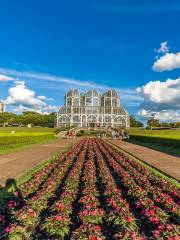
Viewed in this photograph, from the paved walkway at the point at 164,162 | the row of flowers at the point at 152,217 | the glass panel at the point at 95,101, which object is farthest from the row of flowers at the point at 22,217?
the glass panel at the point at 95,101

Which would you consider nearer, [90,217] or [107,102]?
[90,217]

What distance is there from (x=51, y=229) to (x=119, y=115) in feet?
338

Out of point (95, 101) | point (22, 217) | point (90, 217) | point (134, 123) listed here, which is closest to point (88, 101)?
point (95, 101)

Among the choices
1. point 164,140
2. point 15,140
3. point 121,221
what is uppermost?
point 15,140

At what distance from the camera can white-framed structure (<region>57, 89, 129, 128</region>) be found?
106 meters

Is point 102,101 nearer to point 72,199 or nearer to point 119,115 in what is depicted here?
point 119,115

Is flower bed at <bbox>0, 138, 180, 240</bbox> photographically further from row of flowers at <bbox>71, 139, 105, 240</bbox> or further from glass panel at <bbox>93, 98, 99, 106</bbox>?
glass panel at <bbox>93, 98, 99, 106</bbox>

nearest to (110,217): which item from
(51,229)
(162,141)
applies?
(51,229)

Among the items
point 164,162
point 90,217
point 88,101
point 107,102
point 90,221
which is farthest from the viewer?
point 88,101

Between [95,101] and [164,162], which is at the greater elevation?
[95,101]

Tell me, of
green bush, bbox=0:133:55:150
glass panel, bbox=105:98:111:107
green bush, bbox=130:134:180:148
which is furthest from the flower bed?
glass panel, bbox=105:98:111:107

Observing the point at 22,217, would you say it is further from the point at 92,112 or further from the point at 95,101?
the point at 95,101

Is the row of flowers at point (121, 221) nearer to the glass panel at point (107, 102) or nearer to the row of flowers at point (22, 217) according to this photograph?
the row of flowers at point (22, 217)

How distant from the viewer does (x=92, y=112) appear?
109625 millimetres
